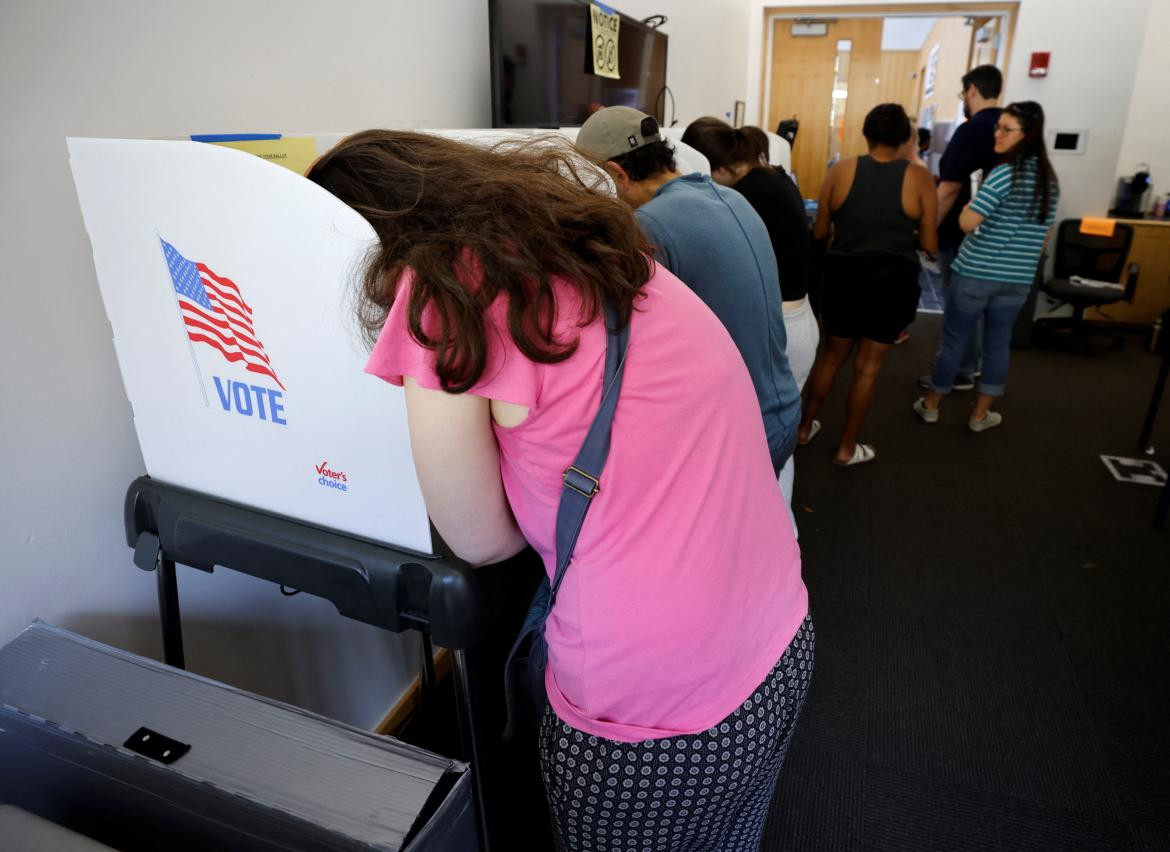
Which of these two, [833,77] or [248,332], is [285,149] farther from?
[833,77]

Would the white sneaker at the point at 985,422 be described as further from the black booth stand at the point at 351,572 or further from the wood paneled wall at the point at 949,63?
the wood paneled wall at the point at 949,63

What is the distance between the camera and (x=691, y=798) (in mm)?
824

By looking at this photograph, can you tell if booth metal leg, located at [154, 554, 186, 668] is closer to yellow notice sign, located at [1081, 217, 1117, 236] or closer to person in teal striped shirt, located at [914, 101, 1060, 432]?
person in teal striped shirt, located at [914, 101, 1060, 432]

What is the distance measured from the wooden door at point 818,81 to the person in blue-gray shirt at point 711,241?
6.24m

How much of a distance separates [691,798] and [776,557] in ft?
0.89

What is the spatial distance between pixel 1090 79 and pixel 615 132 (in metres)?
5.11

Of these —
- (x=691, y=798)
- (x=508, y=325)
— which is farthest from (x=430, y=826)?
(x=508, y=325)

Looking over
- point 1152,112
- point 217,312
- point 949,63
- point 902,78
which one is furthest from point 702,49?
point 902,78

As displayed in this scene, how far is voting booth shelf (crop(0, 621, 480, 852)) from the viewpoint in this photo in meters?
0.69

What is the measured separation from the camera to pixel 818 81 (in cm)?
706

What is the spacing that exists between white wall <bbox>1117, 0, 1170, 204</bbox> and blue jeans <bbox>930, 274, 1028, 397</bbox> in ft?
9.80

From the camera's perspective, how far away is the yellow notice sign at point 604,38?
7.15 feet

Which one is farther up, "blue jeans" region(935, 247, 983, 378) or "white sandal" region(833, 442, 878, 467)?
"blue jeans" region(935, 247, 983, 378)

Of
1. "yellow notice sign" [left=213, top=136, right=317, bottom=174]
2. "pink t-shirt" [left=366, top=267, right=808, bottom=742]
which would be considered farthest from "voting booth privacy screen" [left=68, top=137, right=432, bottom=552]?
"yellow notice sign" [left=213, top=136, right=317, bottom=174]
